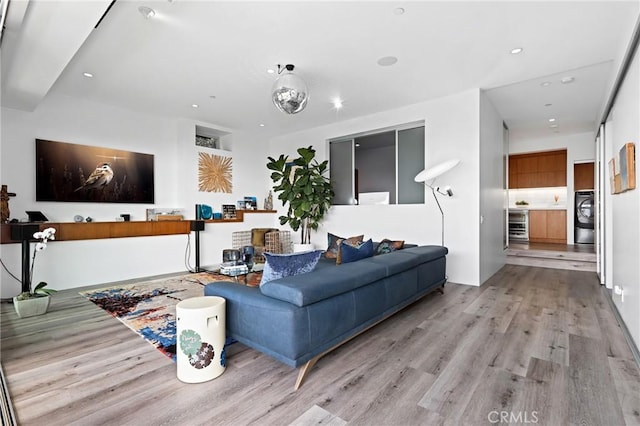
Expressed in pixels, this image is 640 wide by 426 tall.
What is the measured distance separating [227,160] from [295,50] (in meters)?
3.91

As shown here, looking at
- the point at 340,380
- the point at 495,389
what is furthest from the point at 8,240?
the point at 495,389

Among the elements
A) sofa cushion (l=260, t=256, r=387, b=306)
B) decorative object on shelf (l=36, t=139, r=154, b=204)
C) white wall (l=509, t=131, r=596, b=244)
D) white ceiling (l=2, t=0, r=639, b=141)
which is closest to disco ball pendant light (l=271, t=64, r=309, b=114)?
white ceiling (l=2, t=0, r=639, b=141)

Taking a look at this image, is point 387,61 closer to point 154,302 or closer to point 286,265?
point 286,265

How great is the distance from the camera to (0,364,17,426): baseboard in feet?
5.34

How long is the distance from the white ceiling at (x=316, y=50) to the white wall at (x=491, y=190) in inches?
16.9

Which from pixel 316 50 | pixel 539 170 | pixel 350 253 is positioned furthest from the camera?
pixel 539 170

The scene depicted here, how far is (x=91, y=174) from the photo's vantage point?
5.04 m

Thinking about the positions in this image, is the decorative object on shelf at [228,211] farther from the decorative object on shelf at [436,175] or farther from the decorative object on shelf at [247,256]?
the decorative object on shelf at [436,175]

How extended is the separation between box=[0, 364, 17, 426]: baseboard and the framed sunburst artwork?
4.65 meters

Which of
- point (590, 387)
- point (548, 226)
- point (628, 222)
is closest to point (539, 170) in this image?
point (548, 226)

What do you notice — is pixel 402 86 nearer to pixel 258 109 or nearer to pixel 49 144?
pixel 258 109

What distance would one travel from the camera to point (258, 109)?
5.51 meters

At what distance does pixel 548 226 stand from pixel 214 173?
341 inches

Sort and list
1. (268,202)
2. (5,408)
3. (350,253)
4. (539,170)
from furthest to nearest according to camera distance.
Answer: (539,170) → (268,202) → (350,253) → (5,408)
